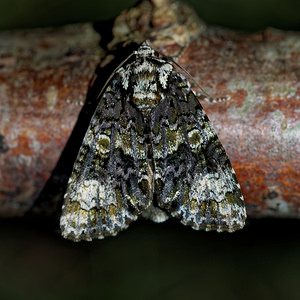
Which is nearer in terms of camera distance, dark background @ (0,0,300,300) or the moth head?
the moth head

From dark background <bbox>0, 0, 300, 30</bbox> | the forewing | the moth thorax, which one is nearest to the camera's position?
the forewing

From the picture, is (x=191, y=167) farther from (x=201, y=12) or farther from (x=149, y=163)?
(x=201, y=12)

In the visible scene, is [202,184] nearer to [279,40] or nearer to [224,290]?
[279,40]

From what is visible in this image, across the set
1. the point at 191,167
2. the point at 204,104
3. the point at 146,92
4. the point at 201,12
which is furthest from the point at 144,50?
the point at 201,12

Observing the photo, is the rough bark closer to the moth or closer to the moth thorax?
the moth

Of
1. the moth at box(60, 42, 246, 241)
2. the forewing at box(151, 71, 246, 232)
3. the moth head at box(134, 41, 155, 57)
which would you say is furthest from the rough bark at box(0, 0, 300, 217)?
the forewing at box(151, 71, 246, 232)

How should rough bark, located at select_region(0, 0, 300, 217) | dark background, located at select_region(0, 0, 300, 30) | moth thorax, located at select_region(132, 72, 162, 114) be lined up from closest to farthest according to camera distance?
rough bark, located at select_region(0, 0, 300, 217), moth thorax, located at select_region(132, 72, 162, 114), dark background, located at select_region(0, 0, 300, 30)

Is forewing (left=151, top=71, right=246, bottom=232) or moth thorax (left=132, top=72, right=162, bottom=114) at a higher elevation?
moth thorax (left=132, top=72, right=162, bottom=114)
